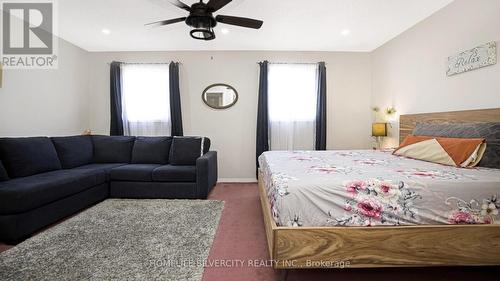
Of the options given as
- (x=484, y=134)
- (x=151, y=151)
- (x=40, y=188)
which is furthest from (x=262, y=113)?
(x=40, y=188)

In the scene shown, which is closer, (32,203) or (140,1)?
(32,203)

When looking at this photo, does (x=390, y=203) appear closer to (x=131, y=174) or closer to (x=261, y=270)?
(x=261, y=270)

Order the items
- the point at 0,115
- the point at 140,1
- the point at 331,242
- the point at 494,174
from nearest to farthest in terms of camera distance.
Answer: the point at 331,242, the point at 494,174, the point at 140,1, the point at 0,115

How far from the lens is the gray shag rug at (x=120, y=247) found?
175 cm

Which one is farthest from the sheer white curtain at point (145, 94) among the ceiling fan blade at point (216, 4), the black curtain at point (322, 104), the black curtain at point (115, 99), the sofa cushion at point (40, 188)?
the black curtain at point (322, 104)

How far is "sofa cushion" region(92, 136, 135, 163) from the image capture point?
4.05 metres

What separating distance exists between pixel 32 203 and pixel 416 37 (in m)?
5.11

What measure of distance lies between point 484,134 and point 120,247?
135 inches

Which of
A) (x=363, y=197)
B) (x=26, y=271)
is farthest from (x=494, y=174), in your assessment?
(x=26, y=271)

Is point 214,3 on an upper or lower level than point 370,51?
lower

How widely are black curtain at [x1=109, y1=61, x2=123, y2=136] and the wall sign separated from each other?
5.16m

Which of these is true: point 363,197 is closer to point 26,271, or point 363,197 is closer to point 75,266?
point 75,266

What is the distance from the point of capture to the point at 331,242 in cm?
155

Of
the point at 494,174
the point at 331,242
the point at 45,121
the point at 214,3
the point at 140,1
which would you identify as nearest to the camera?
the point at 331,242
